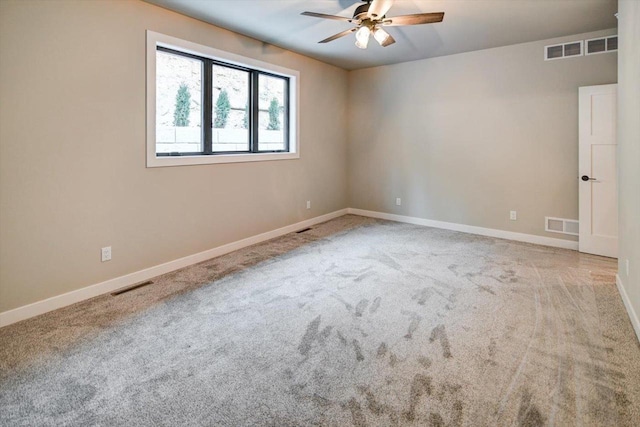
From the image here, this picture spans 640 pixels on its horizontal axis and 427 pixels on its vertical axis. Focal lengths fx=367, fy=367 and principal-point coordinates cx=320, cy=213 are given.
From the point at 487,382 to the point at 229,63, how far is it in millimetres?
4306

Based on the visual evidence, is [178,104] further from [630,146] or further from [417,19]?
[630,146]

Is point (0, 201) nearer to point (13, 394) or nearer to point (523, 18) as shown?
point (13, 394)

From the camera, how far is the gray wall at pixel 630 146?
2.49m

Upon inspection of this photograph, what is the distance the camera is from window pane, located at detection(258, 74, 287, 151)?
5.20 metres

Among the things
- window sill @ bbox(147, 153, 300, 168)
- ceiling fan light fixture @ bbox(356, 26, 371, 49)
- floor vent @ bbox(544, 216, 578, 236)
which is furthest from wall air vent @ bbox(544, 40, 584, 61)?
window sill @ bbox(147, 153, 300, 168)

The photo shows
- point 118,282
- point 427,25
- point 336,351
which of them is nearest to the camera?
point 336,351

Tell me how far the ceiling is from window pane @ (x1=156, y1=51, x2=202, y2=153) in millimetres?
524

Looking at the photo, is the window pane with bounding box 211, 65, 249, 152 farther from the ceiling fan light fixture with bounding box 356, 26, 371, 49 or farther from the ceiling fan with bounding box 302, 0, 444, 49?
the ceiling fan light fixture with bounding box 356, 26, 371, 49

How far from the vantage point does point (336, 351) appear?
2.36 meters

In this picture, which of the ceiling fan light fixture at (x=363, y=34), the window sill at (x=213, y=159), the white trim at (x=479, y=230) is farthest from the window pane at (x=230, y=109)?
the white trim at (x=479, y=230)

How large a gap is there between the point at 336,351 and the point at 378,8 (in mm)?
2697

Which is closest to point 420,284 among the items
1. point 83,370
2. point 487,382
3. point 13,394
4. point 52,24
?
point 487,382

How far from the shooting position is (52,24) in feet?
9.47

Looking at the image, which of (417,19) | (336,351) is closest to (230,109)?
(417,19)
